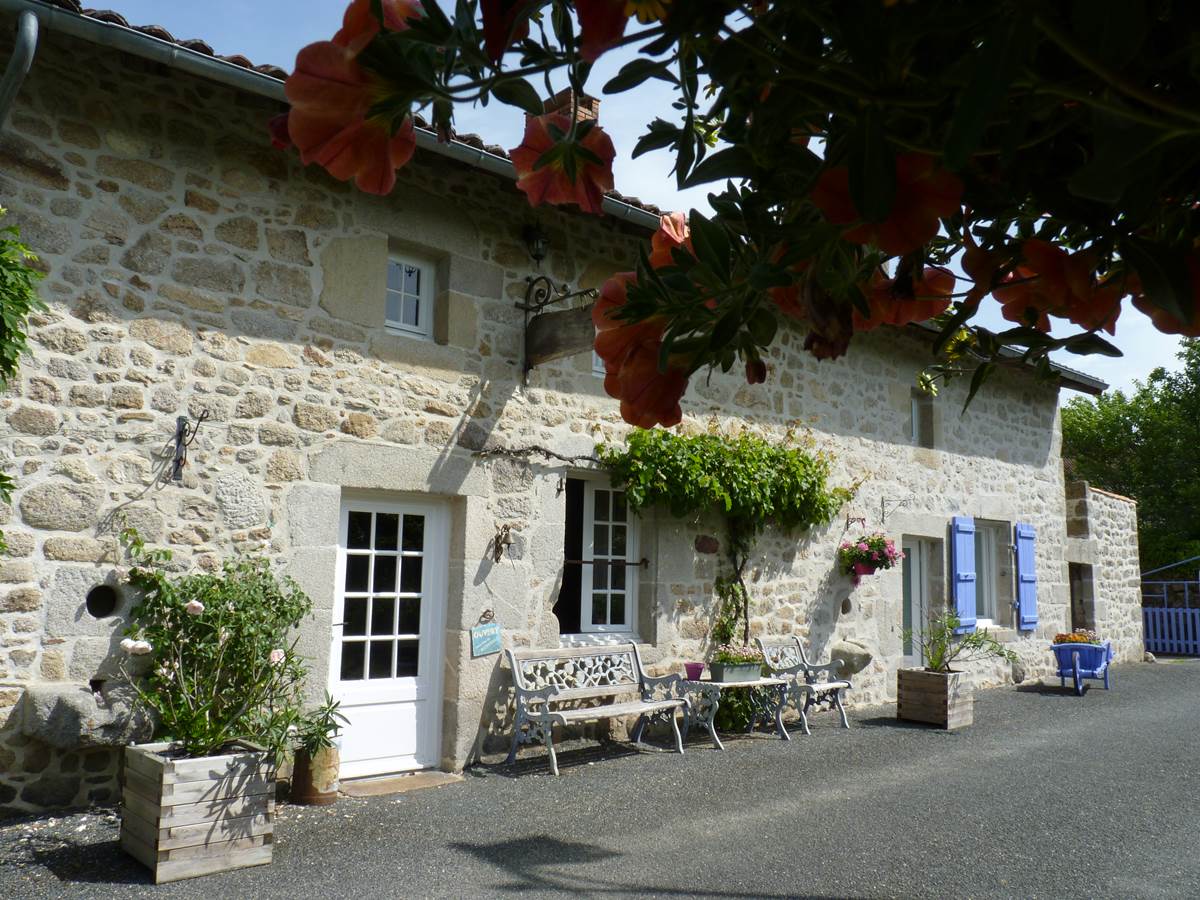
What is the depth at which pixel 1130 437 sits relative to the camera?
24.7 meters

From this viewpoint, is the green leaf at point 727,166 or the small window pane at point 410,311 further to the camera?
the small window pane at point 410,311

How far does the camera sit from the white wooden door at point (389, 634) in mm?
5500

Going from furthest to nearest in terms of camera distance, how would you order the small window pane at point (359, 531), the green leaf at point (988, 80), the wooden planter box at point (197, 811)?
the small window pane at point (359, 531), the wooden planter box at point (197, 811), the green leaf at point (988, 80)

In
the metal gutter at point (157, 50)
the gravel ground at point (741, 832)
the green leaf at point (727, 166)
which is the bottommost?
the gravel ground at point (741, 832)

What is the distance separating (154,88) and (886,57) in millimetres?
5291

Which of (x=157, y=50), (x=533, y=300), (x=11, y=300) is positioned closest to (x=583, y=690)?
(x=533, y=300)

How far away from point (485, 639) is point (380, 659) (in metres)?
0.65

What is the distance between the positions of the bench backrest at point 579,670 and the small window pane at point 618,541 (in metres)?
0.69

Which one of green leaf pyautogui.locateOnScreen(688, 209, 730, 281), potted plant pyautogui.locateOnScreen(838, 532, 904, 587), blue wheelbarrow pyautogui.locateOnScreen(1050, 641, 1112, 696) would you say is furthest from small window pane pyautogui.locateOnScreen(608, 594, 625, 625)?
green leaf pyautogui.locateOnScreen(688, 209, 730, 281)

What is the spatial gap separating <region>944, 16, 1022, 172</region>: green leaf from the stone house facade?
15.4ft

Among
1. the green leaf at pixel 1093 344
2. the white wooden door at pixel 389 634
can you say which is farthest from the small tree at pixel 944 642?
the green leaf at pixel 1093 344

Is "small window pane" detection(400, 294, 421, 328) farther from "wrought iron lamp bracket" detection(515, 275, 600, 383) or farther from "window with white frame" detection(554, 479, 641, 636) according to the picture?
"window with white frame" detection(554, 479, 641, 636)

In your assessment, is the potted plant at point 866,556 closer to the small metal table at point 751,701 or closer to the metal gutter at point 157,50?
the small metal table at point 751,701

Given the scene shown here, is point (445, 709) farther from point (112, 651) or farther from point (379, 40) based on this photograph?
point (379, 40)
